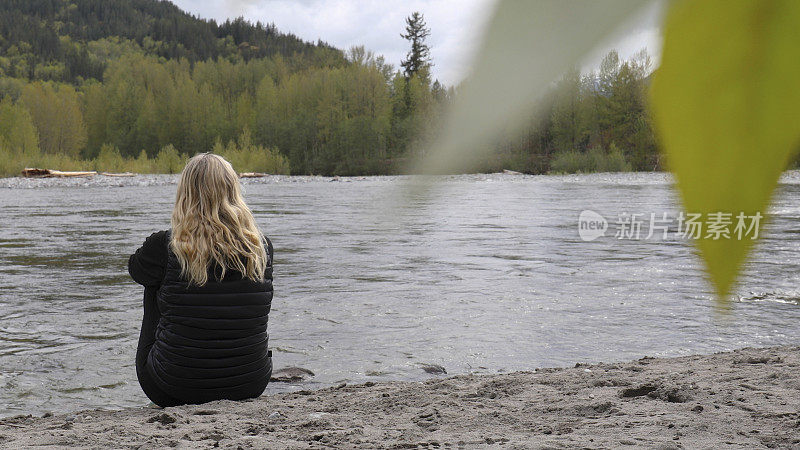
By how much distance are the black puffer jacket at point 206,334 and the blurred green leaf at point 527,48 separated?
6.70ft

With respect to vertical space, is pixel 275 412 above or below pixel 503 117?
below

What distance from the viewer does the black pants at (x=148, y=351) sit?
2189mm

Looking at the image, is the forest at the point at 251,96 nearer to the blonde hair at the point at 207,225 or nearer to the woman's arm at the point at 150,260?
the blonde hair at the point at 207,225

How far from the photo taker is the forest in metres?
0.16

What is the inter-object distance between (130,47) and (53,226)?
900 cm

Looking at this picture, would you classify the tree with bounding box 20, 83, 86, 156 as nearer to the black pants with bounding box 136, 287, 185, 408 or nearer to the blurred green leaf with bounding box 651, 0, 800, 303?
the blurred green leaf with bounding box 651, 0, 800, 303

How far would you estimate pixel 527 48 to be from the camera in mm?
94

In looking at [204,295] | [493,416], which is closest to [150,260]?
[204,295]

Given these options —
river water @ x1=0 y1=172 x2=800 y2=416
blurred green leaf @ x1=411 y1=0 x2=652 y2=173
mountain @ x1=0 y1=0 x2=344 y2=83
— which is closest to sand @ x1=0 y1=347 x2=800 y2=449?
river water @ x1=0 y1=172 x2=800 y2=416

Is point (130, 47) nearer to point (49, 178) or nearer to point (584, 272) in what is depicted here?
point (584, 272)

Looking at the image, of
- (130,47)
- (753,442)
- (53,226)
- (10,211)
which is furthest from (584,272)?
(10,211)

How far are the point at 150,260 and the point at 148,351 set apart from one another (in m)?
0.32

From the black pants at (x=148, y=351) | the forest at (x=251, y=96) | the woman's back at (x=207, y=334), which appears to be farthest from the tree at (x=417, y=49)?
the black pants at (x=148, y=351)

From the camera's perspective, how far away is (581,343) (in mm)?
3174
